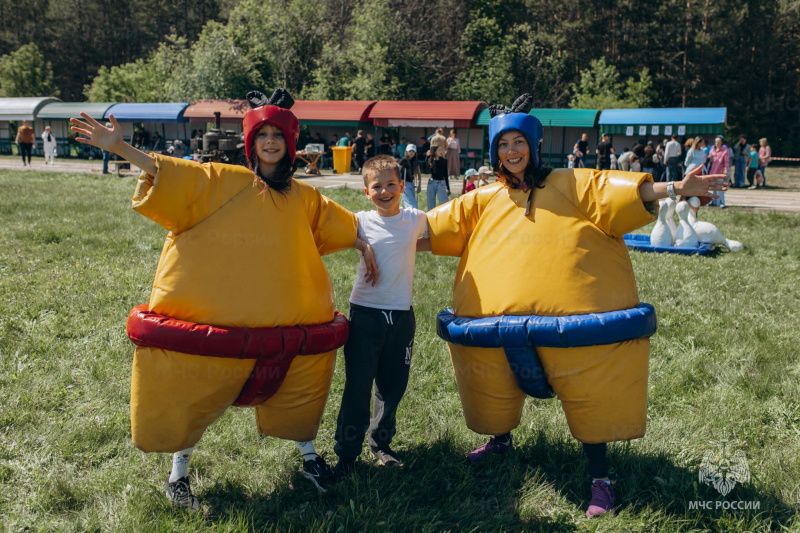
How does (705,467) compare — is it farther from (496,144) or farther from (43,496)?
(43,496)

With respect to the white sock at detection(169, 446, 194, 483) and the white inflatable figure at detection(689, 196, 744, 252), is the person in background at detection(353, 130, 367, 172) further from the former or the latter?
the white sock at detection(169, 446, 194, 483)

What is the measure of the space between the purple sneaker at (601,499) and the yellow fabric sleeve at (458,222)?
50.8 inches

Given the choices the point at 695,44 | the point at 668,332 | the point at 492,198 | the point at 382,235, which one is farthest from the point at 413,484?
the point at 695,44

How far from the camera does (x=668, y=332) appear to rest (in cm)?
547

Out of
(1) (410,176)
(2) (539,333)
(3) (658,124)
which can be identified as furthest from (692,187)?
(3) (658,124)

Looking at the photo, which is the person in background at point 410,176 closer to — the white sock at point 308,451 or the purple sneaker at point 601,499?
the white sock at point 308,451

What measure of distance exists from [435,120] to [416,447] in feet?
67.8

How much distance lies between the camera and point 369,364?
3223 mm

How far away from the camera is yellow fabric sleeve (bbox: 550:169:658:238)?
2896 millimetres

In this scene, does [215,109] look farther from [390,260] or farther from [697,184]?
[697,184]

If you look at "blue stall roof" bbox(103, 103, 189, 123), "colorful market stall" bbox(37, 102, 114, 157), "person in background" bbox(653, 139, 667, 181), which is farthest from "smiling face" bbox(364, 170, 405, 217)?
"colorful market stall" bbox(37, 102, 114, 157)

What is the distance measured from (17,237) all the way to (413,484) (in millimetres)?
7232

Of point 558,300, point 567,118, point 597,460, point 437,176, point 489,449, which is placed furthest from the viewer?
point 567,118

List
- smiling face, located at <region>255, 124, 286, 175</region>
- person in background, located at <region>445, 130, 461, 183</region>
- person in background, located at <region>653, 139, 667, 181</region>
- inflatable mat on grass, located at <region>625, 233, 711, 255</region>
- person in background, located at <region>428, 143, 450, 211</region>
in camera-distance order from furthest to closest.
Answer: person in background, located at <region>653, 139, 667, 181</region> → person in background, located at <region>445, 130, 461, 183</region> → person in background, located at <region>428, 143, 450, 211</region> → inflatable mat on grass, located at <region>625, 233, 711, 255</region> → smiling face, located at <region>255, 124, 286, 175</region>
